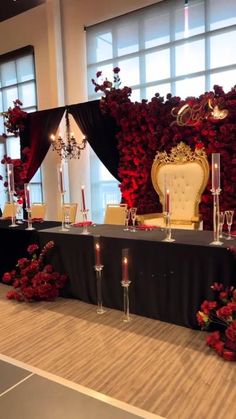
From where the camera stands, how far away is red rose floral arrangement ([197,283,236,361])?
209 centimetres

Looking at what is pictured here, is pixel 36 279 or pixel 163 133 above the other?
pixel 163 133

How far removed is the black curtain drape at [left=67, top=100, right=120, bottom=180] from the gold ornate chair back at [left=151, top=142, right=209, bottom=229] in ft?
2.73

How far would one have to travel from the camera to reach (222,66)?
16.0 feet

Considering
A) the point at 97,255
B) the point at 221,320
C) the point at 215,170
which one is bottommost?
the point at 221,320

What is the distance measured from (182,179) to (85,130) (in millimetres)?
1913

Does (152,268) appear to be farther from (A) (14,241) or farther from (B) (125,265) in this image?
(A) (14,241)

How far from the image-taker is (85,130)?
18.1 ft

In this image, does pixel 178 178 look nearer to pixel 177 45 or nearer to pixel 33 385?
pixel 177 45

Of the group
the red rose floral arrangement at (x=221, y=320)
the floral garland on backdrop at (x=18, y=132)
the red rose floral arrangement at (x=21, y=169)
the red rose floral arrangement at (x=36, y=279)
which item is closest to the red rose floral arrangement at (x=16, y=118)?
the floral garland on backdrop at (x=18, y=132)

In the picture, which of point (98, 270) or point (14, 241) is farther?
point (14, 241)

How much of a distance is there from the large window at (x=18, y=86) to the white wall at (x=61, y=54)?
0.22 m

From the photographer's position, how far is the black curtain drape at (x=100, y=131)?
532 cm

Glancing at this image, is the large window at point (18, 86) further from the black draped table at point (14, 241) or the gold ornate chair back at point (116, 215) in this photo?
the black draped table at point (14, 241)

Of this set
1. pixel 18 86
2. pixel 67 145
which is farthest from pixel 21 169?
pixel 18 86
